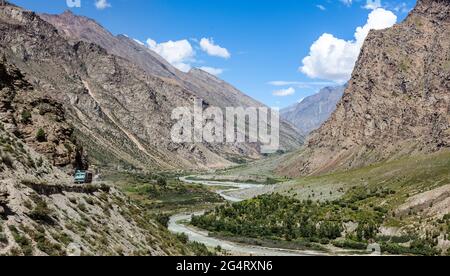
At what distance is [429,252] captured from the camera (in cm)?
6919

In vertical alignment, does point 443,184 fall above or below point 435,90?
below

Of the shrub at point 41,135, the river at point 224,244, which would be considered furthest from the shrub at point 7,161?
the river at point 224,244

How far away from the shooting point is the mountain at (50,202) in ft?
92.2

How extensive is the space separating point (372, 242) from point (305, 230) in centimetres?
1202

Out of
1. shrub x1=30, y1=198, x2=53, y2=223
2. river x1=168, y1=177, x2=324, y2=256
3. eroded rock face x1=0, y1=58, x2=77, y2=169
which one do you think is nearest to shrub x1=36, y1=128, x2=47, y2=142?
eroded rock face x1=0, y1=58, x2=77, y2=169

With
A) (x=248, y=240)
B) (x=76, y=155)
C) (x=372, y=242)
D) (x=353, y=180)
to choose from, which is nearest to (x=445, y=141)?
(x=353, y=180)

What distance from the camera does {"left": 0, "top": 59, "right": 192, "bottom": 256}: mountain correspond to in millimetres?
28109

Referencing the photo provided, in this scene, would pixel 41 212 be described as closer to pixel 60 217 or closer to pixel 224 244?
pixel 60 217

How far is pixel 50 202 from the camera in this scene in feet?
112

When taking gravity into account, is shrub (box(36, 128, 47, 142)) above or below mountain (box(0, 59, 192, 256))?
above

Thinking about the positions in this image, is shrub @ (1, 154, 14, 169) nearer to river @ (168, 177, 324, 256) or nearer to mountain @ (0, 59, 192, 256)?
mountain @ (0, 59, 192, 256)
